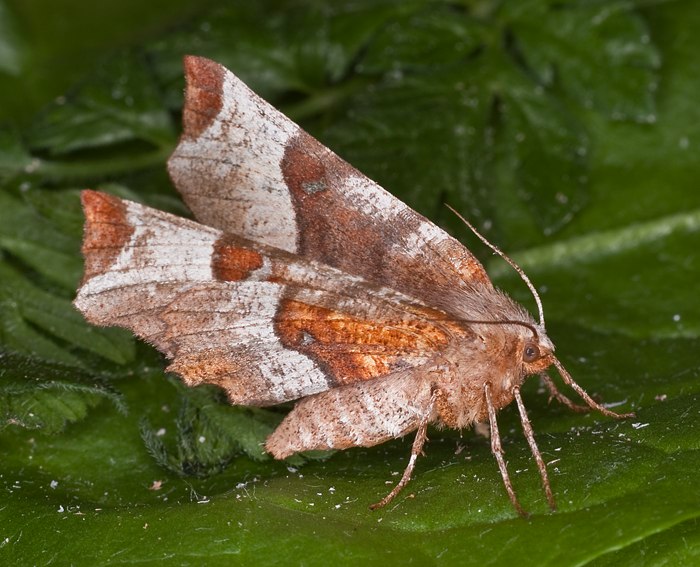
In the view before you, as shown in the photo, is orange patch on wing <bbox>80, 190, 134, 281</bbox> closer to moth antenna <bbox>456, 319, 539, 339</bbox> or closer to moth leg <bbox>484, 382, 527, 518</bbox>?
moth antenna <bbox>456, 319, 539, 339</bbox>

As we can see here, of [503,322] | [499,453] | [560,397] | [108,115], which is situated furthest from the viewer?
[108,115]

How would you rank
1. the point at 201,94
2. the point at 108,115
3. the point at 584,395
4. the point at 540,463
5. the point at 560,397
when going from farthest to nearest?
the point at 108,115 → the point at 560,397 → the point at 584,395 → the point at 201,94 → the point at 540,463

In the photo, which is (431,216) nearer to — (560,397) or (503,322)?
(560,397)

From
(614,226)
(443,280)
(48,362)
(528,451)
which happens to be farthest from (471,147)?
(48,362)

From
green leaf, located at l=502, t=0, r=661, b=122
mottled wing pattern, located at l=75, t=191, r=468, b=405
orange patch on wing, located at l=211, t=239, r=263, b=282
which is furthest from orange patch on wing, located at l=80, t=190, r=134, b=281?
green leaf, located at l=502, t=0, r=661, b=122

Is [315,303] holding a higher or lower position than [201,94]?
lower

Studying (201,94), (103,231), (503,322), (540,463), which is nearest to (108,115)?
(201,94)

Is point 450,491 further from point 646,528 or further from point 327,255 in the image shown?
point 327,255
